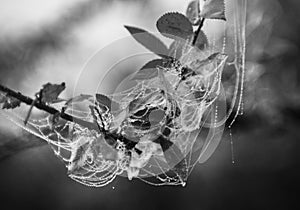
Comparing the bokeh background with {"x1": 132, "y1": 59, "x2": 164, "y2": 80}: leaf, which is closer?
{"x1": 132, "y1": 59, "x2": 164, "y2": 80}: leaf

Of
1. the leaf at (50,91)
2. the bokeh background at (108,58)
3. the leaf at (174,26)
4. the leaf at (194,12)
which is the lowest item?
the bokeh background at (108,58)

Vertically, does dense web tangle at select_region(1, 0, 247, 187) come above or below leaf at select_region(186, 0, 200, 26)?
below

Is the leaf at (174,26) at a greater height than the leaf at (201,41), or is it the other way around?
the leaf at (174,26)

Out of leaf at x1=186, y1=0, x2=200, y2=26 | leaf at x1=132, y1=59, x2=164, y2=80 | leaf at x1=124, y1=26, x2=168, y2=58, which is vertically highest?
leaf at x1=186, y1=0, x2=200, y2=26

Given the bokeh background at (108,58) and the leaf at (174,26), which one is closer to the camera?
the leaf at (174,26)
